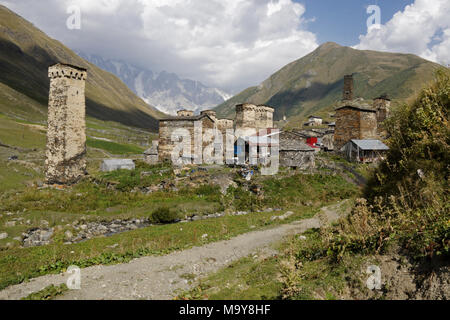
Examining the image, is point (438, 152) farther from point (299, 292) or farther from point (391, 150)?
point (299, 292)

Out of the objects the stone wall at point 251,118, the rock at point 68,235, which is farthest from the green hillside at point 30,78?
the rock at point 68,235

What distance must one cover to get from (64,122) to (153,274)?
26326 millimetres

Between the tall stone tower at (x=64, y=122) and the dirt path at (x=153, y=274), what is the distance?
2355 centimetres

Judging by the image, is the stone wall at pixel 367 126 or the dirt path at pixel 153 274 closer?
the dirt path at pixel 153 274

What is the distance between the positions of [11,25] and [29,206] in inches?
7984

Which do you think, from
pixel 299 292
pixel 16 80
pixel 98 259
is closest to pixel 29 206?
pixel 98 259

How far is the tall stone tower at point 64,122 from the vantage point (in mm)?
28844

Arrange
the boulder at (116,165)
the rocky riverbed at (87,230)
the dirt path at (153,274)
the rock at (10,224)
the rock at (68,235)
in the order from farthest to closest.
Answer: the boulder at (116,165) → the rock at (10,224) → the rock at (68,235) → the rocky riverbed at (87,230) → the dirt path at (153,274)

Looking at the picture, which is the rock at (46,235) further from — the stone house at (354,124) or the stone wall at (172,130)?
the stone house at (354,124)

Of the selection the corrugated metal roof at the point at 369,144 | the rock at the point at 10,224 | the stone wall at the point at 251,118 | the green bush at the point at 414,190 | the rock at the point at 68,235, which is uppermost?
the stone wall at the point at 251,118

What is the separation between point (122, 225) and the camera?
1938 centimetres

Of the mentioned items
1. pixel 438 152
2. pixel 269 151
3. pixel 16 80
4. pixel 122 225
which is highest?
pixel 16 80
